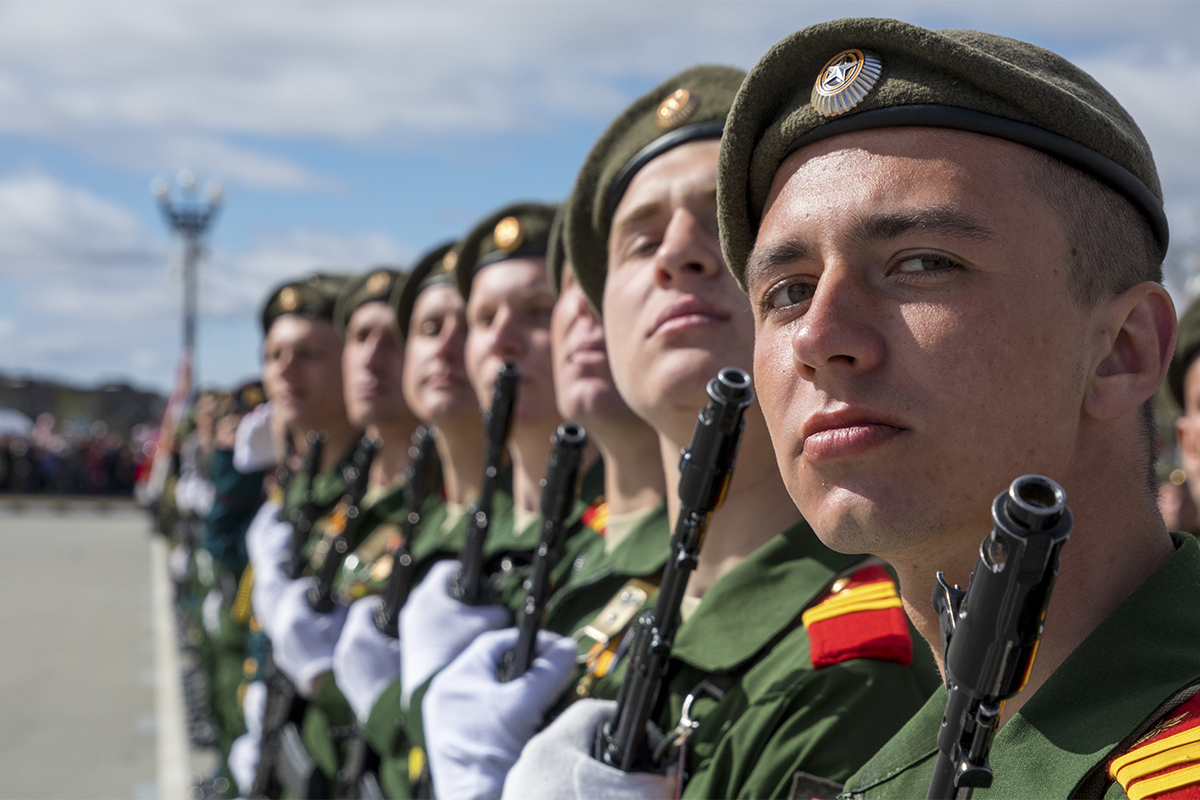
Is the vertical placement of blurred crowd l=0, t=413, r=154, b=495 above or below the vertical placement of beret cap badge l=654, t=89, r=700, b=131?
above

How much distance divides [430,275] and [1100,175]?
3.91 metres

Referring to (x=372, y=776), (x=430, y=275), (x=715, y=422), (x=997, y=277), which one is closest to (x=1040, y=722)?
(x=997, y=277)

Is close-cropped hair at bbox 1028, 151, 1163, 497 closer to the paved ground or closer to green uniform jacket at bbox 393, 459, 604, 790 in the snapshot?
green uniform jacket at bbox 393, 459, 604, 790

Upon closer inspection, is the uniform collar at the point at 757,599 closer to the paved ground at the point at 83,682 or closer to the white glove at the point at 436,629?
the white glove at the point at 436,629

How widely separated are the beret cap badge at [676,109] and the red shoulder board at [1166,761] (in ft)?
5.80

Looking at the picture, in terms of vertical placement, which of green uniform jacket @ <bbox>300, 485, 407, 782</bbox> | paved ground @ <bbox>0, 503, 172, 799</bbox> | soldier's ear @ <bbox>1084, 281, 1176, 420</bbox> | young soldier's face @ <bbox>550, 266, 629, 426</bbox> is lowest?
paved ground @ <bbox>0, 503, 172, 799</bbox>

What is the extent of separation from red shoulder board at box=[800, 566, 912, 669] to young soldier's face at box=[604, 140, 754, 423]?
54 cm

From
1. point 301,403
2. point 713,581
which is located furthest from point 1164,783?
point 301,403

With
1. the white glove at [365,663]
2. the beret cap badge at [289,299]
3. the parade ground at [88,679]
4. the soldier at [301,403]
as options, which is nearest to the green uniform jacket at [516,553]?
the white glove at [365,663]

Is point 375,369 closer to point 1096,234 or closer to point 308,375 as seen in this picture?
point 308,375

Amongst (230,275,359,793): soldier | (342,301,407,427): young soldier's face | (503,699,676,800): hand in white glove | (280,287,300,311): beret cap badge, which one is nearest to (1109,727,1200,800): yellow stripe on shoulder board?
(503,699,676,800): hand in white glove

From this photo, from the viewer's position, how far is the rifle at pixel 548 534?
2.87 metres

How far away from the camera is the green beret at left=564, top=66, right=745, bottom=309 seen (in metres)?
2.67

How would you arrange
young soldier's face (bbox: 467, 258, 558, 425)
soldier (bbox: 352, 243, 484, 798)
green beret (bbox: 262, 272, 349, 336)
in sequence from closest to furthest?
young soldier's face (bbox: 467, 258, 558, 425), soldier (bbox: 352, 243, 484, 798), green beret (bbox: 262, 272, 349, 336)
